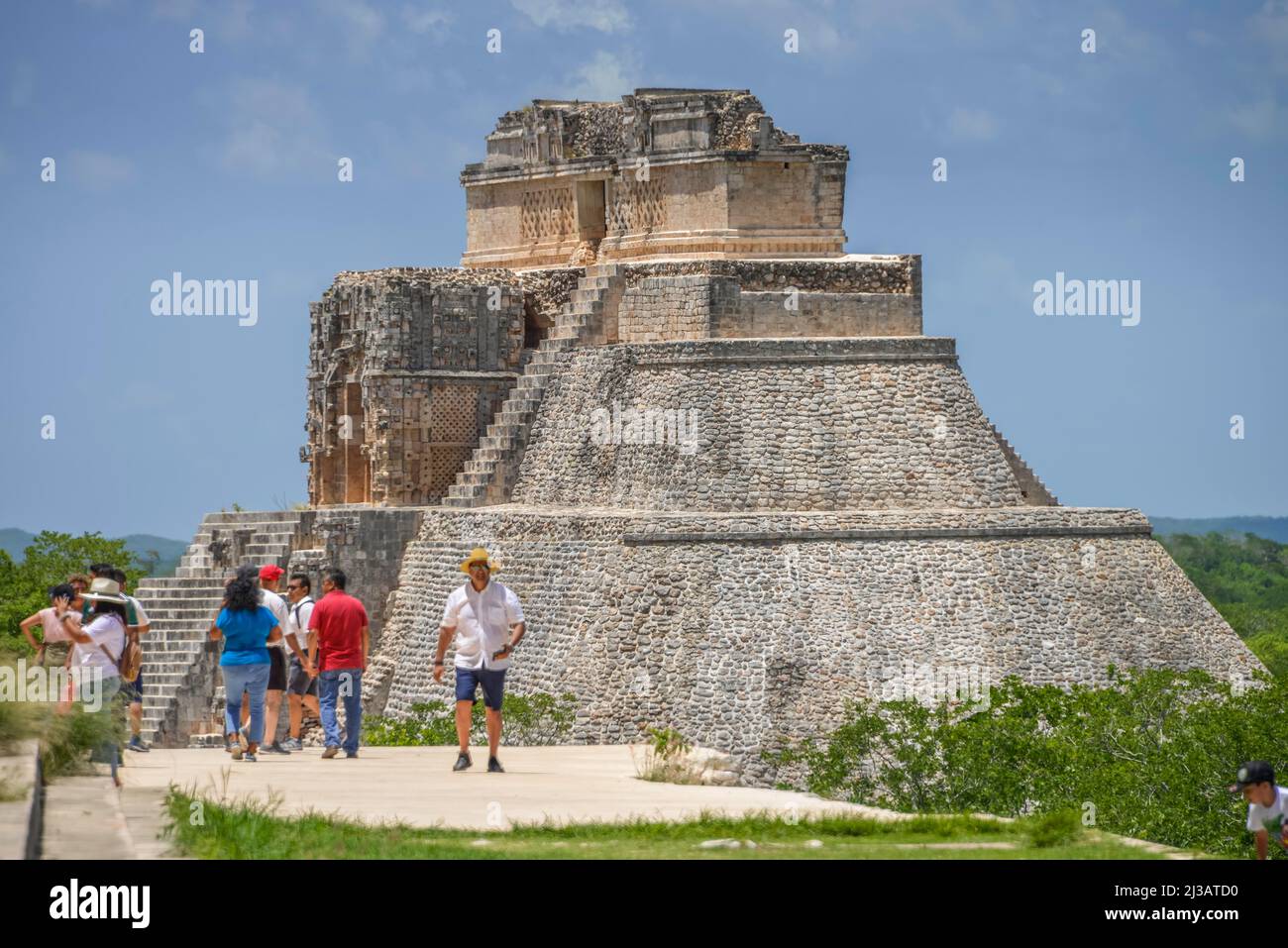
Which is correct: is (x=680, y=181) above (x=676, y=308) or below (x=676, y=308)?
above

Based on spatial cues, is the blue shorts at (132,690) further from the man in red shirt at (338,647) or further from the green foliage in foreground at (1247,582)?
the green foliage in foreground at (1247,582)

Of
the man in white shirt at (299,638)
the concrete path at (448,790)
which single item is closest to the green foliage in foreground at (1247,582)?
the man in white shirt at (299,638)

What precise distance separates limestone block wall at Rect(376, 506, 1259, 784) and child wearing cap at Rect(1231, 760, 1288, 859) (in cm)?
1461

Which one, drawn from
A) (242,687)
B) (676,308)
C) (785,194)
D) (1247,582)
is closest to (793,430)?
(676,308)

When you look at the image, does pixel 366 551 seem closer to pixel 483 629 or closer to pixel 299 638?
pixel 299 638

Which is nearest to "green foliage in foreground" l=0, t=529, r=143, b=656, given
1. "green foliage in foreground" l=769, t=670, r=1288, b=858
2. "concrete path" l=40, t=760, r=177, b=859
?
"green foliage in foreground" l=769, t=670, r=1288, b=858

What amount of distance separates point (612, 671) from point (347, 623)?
9.79m

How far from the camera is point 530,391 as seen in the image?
37000 millimetres

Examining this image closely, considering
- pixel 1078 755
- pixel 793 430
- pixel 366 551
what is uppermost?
pixel 793 430

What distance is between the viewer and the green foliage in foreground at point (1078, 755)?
25.4m

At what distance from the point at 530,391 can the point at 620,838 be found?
→ 71.4 ft

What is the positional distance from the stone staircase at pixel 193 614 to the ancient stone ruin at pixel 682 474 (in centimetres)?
6
